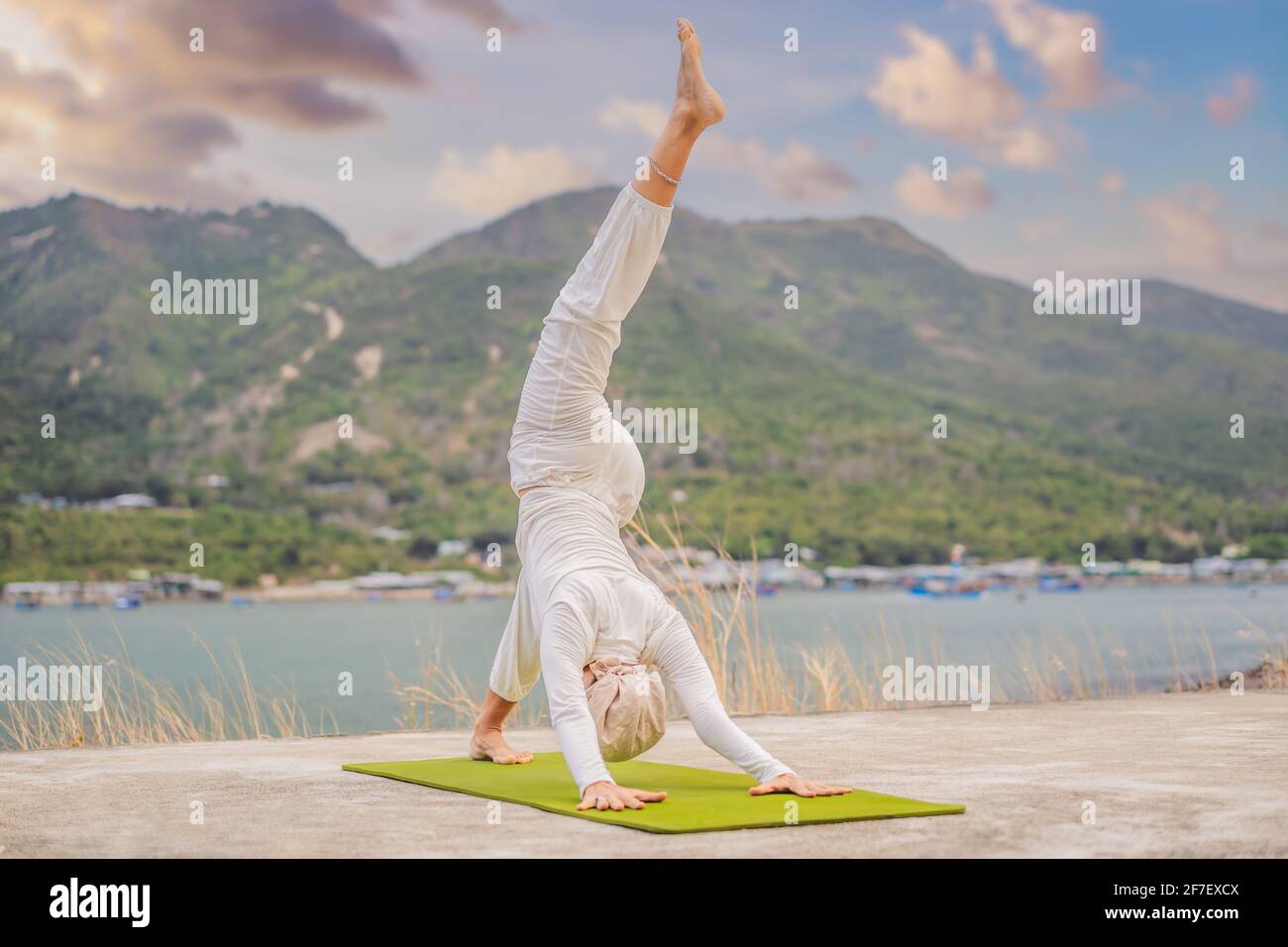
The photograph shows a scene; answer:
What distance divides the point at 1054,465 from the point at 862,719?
61.8 meters

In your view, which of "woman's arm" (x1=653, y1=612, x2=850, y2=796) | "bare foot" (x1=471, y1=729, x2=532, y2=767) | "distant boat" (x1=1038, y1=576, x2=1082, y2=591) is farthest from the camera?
"distant boat" (x1=1038, y1=576, x2=1082, y2=591)

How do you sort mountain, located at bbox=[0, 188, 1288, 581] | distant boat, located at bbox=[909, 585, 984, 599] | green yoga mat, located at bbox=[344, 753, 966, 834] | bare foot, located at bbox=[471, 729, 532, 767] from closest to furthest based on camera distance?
green yoga mat, located at bbox=[344, 753, 966, 834] → bare foot, located at bbox=[471, 729, 532, 767] → distant boat, located at bbox=[909, 585, 984, 599] → mountain, located at bbox=[0, 188, 1288, 581]

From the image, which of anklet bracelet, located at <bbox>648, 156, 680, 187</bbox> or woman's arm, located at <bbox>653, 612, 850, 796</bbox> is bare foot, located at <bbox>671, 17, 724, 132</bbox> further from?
woman's arm, located at <bbox>653, 612, 850, 796</bbox>

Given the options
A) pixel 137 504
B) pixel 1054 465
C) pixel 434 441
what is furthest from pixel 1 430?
pixel 1054 465

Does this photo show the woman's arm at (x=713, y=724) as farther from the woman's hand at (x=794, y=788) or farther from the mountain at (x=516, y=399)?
the mountain at (x=516, y=399)

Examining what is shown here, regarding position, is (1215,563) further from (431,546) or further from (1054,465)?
(431,546)

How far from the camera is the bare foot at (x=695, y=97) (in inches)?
158

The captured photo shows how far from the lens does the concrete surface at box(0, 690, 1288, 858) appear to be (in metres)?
3.19

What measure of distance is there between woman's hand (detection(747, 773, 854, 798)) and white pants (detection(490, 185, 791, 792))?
0.03 metres

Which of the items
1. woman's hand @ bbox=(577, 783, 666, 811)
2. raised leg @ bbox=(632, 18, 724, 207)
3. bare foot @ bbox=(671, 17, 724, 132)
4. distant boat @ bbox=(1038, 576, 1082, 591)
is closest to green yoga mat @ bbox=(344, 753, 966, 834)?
woman's hand @ bbox=(577, 783, 666, 811)

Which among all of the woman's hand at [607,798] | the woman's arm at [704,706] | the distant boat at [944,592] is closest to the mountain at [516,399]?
the distant boat at [944,592]

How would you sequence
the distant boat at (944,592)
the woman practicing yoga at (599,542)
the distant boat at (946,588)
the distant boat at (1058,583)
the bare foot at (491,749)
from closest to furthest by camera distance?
the woman practicing yoga at (599,542), the bare foot at (491,749), the distant boat at (944,592), the distant boat at (946,588), the distant boat at (1058,583)

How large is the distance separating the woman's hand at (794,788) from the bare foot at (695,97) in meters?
1.92

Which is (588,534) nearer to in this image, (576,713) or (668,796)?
(576,713)
